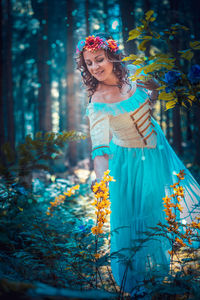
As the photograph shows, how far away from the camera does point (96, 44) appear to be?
1.84 m

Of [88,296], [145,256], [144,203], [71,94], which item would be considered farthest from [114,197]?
[71,94]

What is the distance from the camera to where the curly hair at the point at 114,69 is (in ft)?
6.40

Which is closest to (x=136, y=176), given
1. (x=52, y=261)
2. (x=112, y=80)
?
(x=112, y=80)

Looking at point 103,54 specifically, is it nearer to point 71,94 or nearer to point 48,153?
point 48,153

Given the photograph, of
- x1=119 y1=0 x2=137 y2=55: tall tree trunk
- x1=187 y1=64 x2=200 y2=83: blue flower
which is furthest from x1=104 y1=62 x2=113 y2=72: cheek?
x1=187 y1=64 x2=200 y2=83: blue flower

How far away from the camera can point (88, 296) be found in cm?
71

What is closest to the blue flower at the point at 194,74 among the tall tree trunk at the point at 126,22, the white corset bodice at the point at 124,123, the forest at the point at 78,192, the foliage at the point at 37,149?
the forest at the point at 78,192

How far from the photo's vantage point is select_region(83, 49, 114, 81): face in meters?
1.91

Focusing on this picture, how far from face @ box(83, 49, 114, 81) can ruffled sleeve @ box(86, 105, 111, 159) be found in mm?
354

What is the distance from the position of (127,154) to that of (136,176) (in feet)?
0.76

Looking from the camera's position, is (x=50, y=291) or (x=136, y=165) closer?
(x=50, y=291)

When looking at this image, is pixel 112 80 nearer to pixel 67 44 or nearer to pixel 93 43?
pixel 93 43

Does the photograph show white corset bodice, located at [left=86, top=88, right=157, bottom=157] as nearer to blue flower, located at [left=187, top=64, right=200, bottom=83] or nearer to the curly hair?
the curly hair

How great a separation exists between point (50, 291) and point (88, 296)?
0.13 metres
